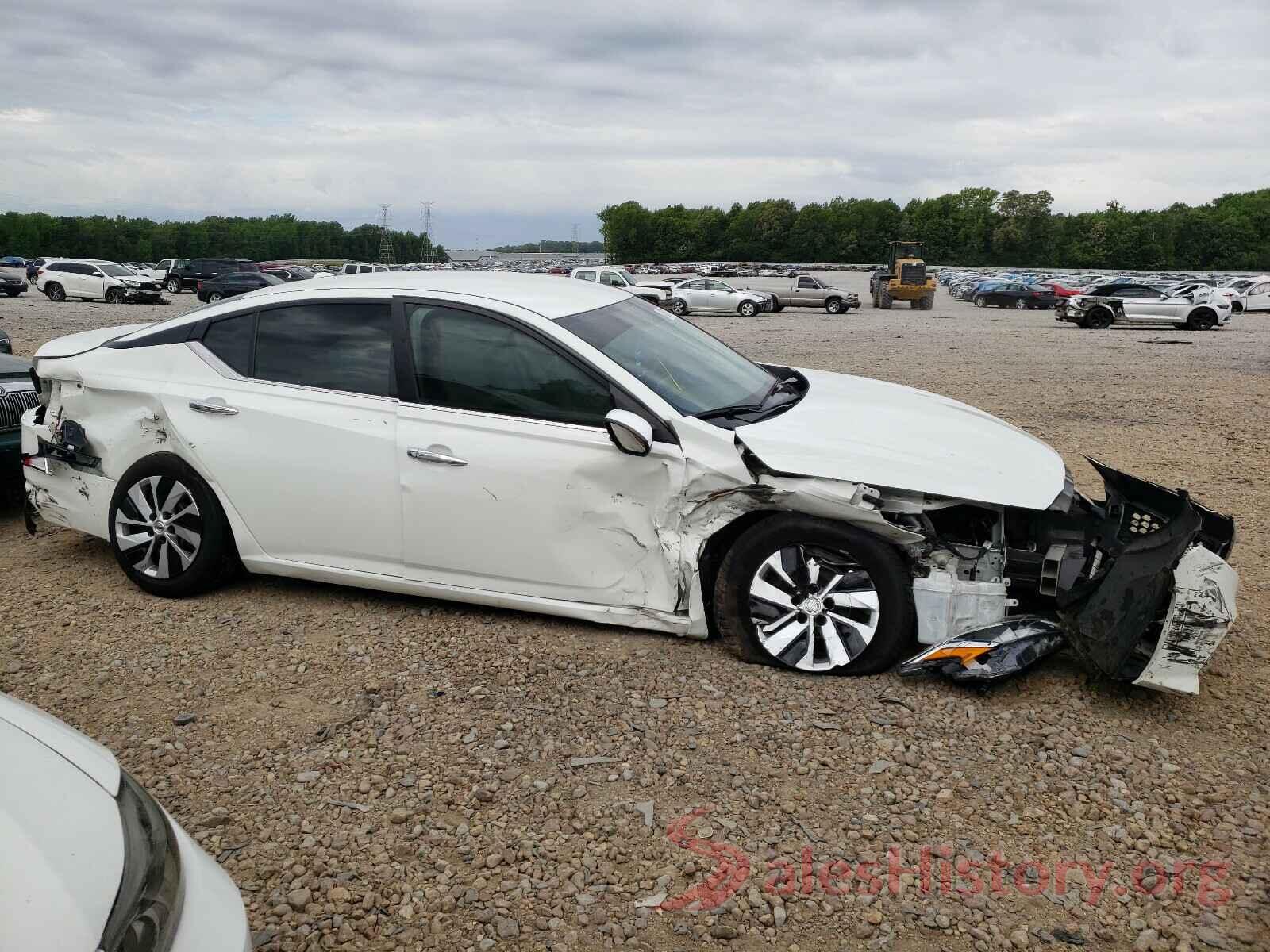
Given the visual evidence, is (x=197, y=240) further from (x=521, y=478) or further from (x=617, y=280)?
→ (x=521, y=478)

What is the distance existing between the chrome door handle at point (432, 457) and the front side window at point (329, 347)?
33 cm

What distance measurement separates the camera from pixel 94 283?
115ft

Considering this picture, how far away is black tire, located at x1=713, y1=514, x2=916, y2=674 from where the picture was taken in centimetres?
385

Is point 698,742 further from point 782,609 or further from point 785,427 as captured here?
point 785,427

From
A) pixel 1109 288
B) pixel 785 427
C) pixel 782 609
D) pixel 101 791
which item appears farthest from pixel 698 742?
pixel 1109 288

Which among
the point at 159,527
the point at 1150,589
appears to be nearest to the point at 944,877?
the point at 1150,589

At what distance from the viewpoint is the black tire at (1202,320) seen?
1099 inches

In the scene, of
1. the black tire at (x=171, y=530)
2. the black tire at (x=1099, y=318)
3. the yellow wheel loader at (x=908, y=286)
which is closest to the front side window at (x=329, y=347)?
the black tire at (x=171, y=530)

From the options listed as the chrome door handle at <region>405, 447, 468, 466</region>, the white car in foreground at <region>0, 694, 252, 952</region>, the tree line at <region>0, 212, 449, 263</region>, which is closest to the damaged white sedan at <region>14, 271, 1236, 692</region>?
the chrome door handle at <region>405, 447, 468, 466</region>

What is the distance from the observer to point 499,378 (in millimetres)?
Answer: 4266

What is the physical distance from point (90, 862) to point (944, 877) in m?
2.23

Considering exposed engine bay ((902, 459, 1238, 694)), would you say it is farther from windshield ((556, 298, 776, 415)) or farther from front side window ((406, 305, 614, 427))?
front side window ((406, 305, 614, 427))

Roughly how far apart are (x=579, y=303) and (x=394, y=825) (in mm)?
2517

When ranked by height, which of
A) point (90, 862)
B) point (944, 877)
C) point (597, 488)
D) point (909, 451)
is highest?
point (909, 451)
